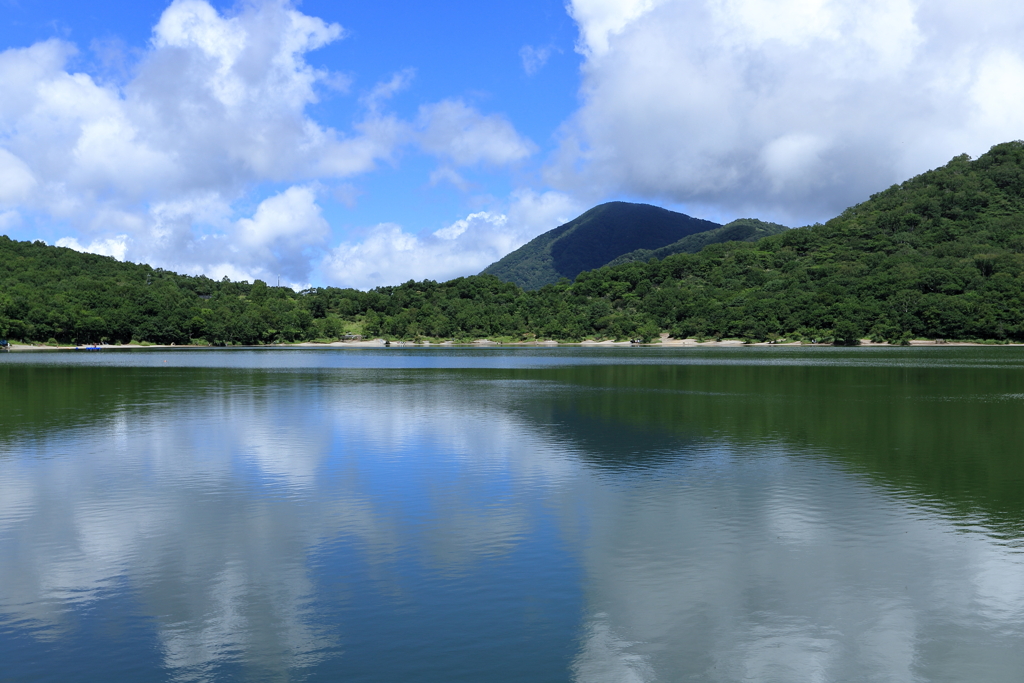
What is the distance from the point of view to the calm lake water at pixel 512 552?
10.6 m

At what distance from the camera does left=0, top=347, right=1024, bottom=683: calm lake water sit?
10625 mm

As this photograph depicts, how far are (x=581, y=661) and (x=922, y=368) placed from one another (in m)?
81.5

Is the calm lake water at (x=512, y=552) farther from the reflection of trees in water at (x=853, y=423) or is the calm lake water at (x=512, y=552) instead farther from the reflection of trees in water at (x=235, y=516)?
the reflection of trees in water at (x=853, y=423)

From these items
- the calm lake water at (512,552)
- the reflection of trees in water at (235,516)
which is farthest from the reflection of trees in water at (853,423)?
the reflection of trees in water at (235,516)

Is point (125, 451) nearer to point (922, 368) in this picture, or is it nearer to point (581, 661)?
point (581, 661)

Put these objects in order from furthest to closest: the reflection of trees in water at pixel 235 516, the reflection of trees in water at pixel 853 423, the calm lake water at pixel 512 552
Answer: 1. the reflection of trees in water at pixel 853 423
2. the reflection of trees in water at pixel 235 516
3. the calm lake water at pixel 512 552

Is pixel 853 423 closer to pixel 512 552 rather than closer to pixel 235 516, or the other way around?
pixel 512 552

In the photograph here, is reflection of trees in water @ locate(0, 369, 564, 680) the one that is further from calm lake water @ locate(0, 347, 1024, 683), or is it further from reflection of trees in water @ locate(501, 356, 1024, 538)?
reflection of trees in water @ locate(501, 356, 1024, 538)

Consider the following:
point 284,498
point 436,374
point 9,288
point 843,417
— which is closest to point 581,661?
point 284,498

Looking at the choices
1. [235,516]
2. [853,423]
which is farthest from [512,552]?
[853,423]

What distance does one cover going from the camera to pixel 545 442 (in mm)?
29781

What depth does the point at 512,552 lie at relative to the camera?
50.0ft

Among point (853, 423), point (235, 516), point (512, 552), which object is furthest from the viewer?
point (853, 423)

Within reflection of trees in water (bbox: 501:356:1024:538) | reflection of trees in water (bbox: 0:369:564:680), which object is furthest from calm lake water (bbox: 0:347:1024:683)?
reflection of trees in water (bbox: 501:356:1024:538)
